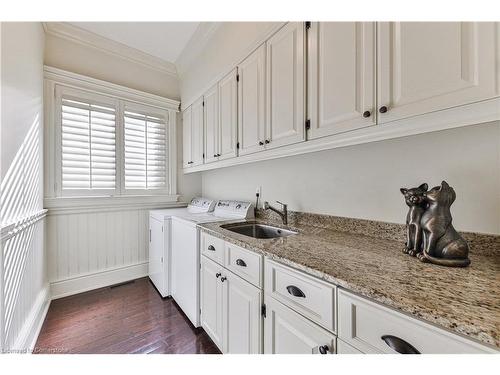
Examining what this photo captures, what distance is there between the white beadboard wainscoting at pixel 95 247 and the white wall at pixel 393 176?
1772 millimetres

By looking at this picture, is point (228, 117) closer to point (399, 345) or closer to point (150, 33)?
point (150, 33)

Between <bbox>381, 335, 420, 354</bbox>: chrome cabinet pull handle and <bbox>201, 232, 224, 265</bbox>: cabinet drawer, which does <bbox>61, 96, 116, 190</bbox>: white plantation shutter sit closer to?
<bbox>201, 232, 224, 265</bbox>: cabinet drawer

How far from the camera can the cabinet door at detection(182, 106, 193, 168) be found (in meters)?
2.69

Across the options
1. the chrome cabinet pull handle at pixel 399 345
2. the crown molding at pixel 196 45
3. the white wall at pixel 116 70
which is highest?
the crown molding at pixel 196 45

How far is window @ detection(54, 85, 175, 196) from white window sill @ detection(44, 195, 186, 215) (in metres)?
0.06

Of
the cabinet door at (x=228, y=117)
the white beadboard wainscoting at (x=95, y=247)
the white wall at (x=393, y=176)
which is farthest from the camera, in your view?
the white beadboard wainscoting at (x=95, y=247)

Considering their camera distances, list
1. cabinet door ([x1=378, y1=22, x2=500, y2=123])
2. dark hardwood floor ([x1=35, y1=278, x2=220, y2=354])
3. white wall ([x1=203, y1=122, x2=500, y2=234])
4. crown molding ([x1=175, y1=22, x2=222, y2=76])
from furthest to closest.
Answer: crown molding ([x1=175, y1=22, x2=222, y2=76]) < dark hardwood floor ([x1=35, y1=278, x2=220, y2=354]) < white wall ([x1=203, y1=122, x2=500, y2=234]) < cabinet door ([x1=378, y1=22, x2=500, y2=123])

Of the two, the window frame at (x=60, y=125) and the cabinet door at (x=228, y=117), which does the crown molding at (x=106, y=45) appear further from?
the cabinet door at (x=228, y=117)

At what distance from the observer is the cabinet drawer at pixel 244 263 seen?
111cm

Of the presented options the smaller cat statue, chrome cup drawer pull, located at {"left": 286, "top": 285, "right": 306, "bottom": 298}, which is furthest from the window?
the smaller cat statue

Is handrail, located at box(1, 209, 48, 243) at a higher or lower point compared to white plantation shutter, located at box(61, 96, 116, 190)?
lower

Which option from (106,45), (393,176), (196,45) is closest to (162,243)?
(393,176)

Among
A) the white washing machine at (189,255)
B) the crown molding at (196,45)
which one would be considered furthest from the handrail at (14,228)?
the crown molding at (196,45)
